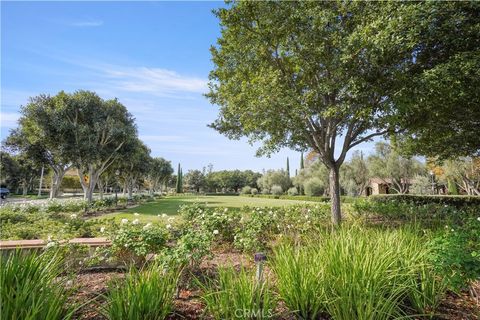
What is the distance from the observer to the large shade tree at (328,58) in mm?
6285

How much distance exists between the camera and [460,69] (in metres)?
5.95

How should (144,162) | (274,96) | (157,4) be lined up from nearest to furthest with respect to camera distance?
(157,4) → (274,96) → (144,162)

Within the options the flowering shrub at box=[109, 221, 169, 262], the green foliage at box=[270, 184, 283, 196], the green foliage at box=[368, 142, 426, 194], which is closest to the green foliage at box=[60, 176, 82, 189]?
the green foliage at box=[270, 184, 283, 196]

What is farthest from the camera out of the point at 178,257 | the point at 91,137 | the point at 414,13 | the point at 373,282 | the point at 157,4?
the point at 91,137

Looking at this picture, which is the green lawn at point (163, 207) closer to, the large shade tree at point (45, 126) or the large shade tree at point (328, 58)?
the large shade tree at point (328, 58)

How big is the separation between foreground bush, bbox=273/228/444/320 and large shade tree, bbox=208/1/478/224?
4385 millimetres

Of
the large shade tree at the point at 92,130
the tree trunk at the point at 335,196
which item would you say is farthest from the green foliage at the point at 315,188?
the tree trunk at the point at 335,196

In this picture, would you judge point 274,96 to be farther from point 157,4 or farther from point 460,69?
point 460,69

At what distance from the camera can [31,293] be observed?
2279 mm

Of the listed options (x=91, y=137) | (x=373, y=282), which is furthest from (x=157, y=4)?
(x=91, y=137)

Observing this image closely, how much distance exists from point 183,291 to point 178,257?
0.63 meters

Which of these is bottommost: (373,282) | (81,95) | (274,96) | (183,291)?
(183,291)

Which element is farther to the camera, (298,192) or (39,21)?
(298,192)

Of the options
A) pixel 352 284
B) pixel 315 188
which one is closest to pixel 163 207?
Answer: pixel 352 284
